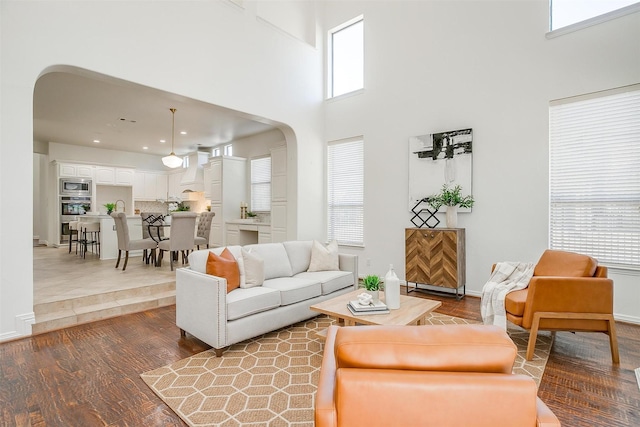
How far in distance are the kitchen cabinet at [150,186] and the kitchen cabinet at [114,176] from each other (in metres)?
0.20

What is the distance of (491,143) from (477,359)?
13.3ft

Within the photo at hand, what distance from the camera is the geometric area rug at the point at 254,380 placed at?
75.1 inches

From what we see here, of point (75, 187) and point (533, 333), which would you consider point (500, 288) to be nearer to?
point (533, 333)

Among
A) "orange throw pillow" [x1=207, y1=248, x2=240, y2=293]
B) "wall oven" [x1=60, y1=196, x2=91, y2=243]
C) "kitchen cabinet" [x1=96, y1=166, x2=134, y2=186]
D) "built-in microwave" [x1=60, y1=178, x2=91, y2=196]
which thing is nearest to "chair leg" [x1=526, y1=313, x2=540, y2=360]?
"orange throw pillow" [x1=207, y1=248, x2=240, y2=293]

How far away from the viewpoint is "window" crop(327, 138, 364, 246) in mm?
5738

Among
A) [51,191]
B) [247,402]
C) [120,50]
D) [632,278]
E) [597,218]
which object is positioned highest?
[120,50]

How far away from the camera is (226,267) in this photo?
119 inches

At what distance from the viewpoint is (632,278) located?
345cm

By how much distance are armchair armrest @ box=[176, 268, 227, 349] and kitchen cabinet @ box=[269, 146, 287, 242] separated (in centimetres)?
321

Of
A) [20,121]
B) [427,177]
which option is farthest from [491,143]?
[20,121]

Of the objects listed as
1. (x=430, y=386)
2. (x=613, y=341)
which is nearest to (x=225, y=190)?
(x=613, y=341)

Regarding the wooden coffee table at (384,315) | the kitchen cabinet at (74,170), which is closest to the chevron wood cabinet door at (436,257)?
the wooden coffee table at (384,315)

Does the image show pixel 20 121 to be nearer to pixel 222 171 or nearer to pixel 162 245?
pixel 162 245

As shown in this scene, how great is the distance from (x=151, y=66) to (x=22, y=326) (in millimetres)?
2984
